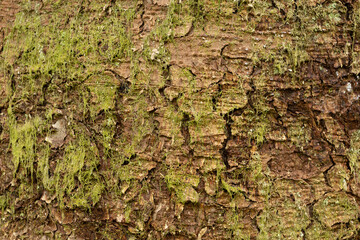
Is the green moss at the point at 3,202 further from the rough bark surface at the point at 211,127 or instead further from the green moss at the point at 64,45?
the green moss at the point at 64,45

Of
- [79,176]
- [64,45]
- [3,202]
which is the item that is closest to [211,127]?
[79,176]

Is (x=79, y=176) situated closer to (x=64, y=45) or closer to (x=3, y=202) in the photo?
(x=3, y=202)

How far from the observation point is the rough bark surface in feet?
4.06

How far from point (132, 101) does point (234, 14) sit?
1.97ft

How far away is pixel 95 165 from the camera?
131cm

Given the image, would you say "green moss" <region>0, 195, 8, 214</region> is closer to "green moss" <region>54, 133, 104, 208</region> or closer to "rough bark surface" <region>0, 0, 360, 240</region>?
"rough bark surface" <region>0, 0, 360, 240</region>

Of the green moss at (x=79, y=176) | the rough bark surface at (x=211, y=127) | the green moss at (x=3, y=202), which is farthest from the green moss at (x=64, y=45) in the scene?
the green moss at (x=3, y=202)

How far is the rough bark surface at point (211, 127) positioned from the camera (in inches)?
48.8

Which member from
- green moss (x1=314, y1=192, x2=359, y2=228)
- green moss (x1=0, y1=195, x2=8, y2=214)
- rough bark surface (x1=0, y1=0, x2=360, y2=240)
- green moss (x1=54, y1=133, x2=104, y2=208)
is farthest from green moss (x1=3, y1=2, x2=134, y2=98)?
green moss (x1=314, y1=192, x2=359, y2=228)

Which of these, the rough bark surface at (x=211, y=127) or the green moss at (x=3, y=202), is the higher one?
the rough bark surface at (x=211, y=127)

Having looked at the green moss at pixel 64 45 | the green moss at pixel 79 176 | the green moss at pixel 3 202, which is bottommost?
the green moss at pixel 3 202

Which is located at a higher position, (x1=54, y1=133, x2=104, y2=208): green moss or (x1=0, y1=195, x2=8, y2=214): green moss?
(x1=54, y1=133, x2=104, y2=208): green moss

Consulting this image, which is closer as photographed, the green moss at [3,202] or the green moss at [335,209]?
the green moss at [335,209]

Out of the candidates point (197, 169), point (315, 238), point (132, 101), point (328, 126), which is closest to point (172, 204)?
point (197, 169)
